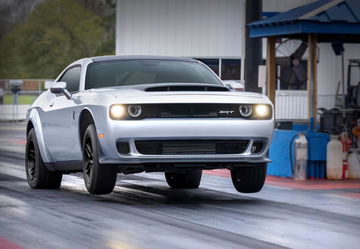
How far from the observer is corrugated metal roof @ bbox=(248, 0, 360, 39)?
1822 centimetres

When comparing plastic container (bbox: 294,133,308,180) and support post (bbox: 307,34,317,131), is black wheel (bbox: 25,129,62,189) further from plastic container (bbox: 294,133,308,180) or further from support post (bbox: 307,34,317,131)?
support post (bbox: 307,34,317,131)

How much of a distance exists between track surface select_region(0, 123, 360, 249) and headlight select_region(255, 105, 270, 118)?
1.01 meters

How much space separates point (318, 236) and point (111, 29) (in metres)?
161

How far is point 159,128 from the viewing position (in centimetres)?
1213

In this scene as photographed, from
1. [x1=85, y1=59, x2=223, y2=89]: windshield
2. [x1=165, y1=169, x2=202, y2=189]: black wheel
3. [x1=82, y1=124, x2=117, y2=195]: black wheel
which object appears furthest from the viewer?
[x1=165, y1=169, x2=202, y2=189]: black wheel

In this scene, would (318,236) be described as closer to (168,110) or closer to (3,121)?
(168,110)

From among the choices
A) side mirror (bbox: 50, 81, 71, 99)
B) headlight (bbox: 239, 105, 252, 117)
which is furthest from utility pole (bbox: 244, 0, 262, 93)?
headlight (bbox: 239, 105, 252, 117)

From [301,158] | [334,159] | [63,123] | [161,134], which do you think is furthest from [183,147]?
[334,159]

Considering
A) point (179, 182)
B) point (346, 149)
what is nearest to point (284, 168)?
point (346, 149)

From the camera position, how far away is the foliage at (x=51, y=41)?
158 metres

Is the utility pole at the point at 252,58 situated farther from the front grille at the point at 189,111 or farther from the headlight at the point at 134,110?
the headlight at the point at 134,110

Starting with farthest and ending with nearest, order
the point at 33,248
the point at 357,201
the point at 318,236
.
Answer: the point at 357,201
the point at 318,236
the point at 33,248

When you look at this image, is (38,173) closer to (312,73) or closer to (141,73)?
(141,73)

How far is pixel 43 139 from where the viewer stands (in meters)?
14.4
